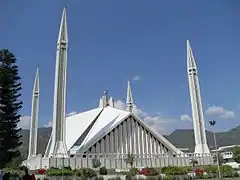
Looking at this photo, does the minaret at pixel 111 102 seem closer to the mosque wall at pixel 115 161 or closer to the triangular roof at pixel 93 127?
the triangular roof at pixel 93 127

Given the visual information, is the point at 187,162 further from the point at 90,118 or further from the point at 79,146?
the point at 90,118

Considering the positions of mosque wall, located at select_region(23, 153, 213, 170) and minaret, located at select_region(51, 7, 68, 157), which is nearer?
mosque wall, located at select_region(23, 153, 213, 170)

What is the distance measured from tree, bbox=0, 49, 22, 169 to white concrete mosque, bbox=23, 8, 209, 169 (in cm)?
897

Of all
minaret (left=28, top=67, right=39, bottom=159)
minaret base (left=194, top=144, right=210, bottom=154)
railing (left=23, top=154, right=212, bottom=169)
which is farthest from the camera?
minaret (left=28, top=67, right=39, bottom=159)

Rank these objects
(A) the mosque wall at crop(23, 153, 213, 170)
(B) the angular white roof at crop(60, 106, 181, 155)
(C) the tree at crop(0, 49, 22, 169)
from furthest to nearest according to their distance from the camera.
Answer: (B) the angular white roof at crop(60, 106, 181, 155), (A) the mosque wall at crop(23, 153, 213, 170), (C) the tree at crop(0, 49, 22, 169)

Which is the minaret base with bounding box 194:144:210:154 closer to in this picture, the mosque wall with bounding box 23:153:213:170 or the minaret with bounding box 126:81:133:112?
the mosque wall with bounding box 23:153:213:170

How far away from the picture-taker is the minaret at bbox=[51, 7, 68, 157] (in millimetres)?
34909

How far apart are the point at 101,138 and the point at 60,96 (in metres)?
9.79

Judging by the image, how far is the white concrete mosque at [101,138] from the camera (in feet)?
117

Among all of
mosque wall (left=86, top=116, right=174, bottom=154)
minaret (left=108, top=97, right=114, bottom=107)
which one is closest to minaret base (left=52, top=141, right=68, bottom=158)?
Result: mosque wall (left=86, top=116, right=174, bottom=154)

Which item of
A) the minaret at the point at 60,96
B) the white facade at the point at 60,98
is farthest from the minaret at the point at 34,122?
the minaret at the point at 60,96

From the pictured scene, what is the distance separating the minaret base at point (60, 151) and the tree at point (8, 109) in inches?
374

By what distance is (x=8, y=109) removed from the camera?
81.9 ft

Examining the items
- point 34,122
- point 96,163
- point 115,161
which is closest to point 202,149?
point 115,161
